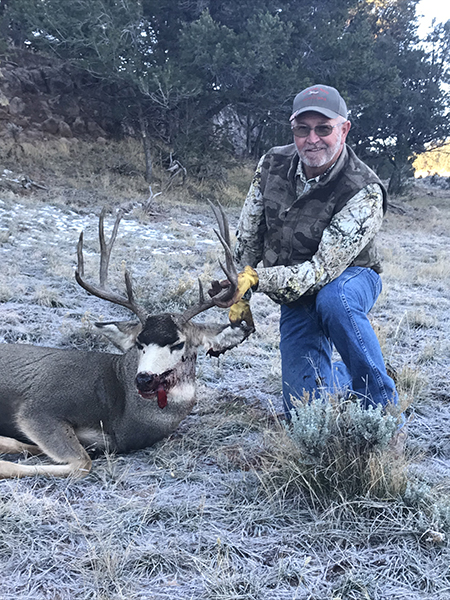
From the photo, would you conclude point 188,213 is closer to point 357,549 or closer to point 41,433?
point 41,433

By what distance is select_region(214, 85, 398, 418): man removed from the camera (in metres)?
3.09

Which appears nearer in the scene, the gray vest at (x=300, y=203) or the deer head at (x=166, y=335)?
the deer head at (x=166, y=335)

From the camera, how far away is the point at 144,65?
13766 mm

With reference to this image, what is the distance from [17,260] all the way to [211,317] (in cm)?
320

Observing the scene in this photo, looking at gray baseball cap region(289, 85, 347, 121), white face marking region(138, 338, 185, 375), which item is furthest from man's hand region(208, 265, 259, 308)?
gray baseball cap region(289, 85, 347, 121)

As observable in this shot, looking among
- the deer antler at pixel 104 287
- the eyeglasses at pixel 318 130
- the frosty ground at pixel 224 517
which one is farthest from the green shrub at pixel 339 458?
the eyeglasses at pixel 318 130

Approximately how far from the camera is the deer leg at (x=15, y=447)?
10.0ft

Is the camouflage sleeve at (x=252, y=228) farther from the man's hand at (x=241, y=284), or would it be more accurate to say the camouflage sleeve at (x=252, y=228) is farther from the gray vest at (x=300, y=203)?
the man's hand at (x=241, y=284)

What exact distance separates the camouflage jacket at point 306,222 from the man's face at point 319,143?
0.25 ft

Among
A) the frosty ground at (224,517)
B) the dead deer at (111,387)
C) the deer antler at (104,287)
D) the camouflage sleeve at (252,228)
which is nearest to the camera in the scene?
the frosty ground at (224,517)

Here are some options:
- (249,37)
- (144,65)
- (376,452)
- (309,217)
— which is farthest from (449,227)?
(376,452)

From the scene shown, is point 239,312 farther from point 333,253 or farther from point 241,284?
point 333,253

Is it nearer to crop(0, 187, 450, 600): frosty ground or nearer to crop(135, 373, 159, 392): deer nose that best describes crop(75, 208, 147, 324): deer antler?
crop(135, 373, 159, 392): deer nose

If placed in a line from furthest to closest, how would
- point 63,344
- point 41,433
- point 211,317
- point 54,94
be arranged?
point 54,94, point 211,317, point 63,344, point 41,433
